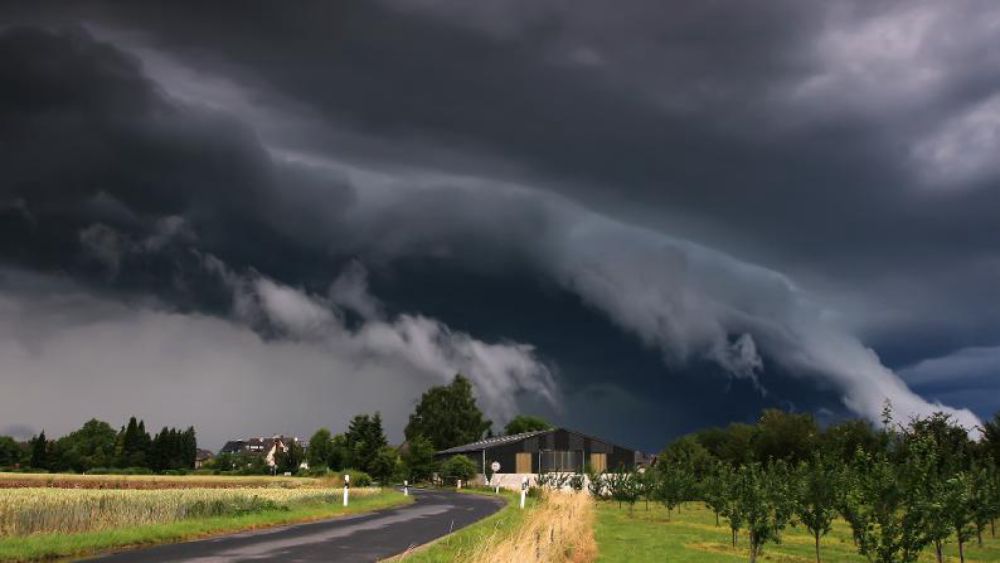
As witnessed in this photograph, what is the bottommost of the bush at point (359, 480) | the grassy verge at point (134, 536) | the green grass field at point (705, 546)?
the green grass field at point (705, 546)

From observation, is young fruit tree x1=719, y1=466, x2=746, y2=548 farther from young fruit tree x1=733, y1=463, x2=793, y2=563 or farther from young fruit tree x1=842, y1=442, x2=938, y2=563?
young fruit tree x1=842, y1=442, x2=938, y2=563

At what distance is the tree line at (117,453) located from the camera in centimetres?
A: 12325

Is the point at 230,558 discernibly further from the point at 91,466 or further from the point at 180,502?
the point at 91,466

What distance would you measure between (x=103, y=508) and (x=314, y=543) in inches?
299

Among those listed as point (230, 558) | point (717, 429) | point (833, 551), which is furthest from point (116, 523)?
point (717, 429)

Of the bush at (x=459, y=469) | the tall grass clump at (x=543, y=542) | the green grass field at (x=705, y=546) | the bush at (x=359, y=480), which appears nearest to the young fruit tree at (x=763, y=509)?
the green grass field at (x=705, y=546)

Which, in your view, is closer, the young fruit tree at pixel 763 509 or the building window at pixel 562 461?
the young fruit tree at pixel 763 509

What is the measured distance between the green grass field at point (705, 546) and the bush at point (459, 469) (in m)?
58.0

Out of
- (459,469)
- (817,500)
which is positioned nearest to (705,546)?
(817,500)

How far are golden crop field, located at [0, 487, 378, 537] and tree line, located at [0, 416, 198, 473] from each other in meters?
90.6

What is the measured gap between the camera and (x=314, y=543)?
78.1ft

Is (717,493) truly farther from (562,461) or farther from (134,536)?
(562,461)

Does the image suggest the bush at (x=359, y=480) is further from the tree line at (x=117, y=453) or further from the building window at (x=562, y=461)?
the tree line at (x=117, y=453)

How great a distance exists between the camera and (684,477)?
200 feet
